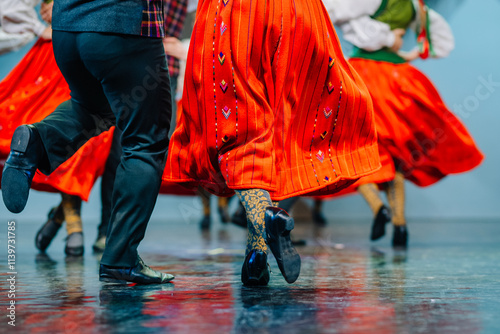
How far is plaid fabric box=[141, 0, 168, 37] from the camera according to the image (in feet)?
4.96

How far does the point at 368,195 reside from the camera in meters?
3.05

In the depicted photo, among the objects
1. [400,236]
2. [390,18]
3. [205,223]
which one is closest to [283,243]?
[400,236]

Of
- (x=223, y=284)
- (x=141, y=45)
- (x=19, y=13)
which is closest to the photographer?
(x=141, y=45)

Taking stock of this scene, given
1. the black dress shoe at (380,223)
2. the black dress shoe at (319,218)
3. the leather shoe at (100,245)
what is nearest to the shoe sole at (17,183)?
the leather shoe at (100,245)

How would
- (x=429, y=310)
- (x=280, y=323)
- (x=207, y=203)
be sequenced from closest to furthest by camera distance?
(x=280, y=323), (x=429, y=310), (x=207, y=203)

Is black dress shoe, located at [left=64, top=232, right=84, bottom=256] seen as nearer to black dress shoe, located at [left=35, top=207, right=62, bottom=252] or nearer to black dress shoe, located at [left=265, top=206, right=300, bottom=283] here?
black dress shoe, located at [left=35, top=207, right=62, bottom=252]

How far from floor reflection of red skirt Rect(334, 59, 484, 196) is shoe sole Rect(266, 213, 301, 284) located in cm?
175

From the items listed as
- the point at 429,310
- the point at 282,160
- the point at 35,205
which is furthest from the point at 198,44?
the point at 35,205

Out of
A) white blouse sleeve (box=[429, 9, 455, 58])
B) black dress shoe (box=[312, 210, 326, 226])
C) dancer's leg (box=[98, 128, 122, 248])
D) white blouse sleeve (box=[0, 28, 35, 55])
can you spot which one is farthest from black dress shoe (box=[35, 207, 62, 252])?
black dress shoe (box=[312, 210, 326, 226])

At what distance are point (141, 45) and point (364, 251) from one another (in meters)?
1.54

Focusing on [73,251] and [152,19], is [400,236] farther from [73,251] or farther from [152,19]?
[152,19]

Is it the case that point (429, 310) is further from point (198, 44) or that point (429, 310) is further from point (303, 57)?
point (198, 44)

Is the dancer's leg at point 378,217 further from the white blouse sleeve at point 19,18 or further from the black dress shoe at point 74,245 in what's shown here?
the white blouse sleeve at point 19,18

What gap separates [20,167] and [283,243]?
2.11ft
